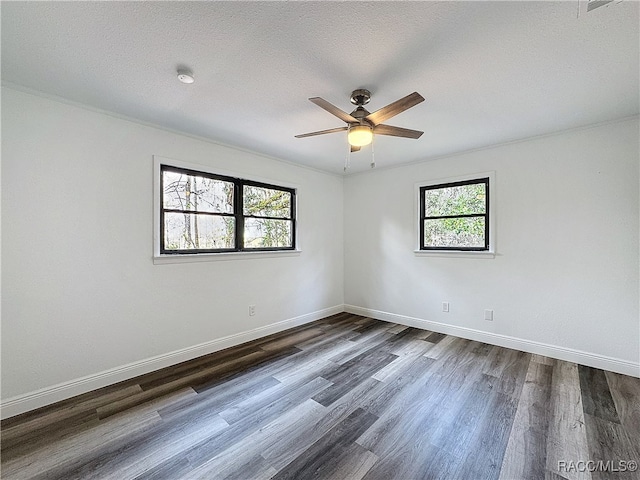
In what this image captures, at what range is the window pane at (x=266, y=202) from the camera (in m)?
3.70

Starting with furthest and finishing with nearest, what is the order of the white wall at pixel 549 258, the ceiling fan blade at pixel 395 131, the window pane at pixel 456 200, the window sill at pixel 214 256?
1. the window pane at pixel 456 200
2. the window sill at pixel 214 256
3. the white wall at pixel 549 258
4. the ceiling fan blade at pixel 395 131

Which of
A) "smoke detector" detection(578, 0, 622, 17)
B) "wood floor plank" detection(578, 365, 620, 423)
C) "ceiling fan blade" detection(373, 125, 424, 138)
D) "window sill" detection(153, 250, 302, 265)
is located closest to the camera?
"smoke detector" detection(578, 0, 622, 17)

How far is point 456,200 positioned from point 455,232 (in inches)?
18.1

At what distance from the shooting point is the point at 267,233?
12.9ft

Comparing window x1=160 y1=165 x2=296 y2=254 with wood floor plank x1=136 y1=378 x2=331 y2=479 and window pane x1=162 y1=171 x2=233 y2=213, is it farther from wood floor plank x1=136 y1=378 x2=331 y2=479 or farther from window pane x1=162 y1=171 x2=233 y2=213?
wood floor plank x1=136 y1=378 x2=331 y2=479

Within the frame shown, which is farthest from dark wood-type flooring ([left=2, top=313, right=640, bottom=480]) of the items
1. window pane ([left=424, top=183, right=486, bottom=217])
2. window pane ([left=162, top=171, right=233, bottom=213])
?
window pane ([left=424, top=183, right=486, bottom=217])

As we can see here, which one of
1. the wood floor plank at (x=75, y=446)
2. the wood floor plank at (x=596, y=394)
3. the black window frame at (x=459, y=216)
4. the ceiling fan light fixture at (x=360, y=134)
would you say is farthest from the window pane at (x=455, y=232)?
the wood floor plank at (x=75, y=446)

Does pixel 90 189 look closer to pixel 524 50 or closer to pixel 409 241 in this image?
pixel 524 50

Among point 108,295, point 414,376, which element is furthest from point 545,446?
point 108,295

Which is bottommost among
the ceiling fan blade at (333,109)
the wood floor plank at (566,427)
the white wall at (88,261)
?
the wood floor plank at (566,427)

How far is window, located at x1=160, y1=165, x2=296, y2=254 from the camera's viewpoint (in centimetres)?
299

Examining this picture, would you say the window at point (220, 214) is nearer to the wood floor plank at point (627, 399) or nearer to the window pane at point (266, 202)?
the window pane at point (266, 202)

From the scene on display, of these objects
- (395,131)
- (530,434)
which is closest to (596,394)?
(530,434)

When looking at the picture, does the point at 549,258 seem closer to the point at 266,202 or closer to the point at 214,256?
the point at 266,202
